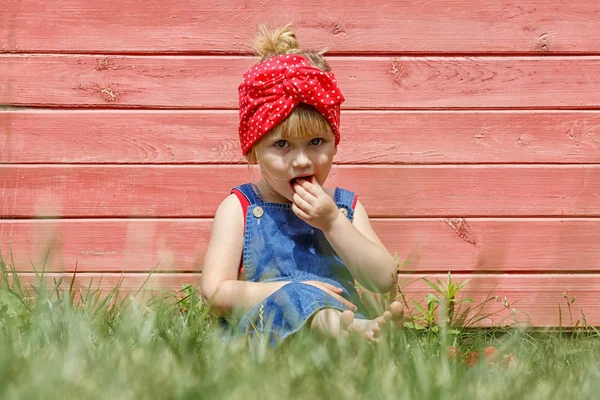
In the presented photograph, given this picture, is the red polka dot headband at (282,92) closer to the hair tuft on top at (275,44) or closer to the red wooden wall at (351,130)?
the hair tuft on top at (275,44)

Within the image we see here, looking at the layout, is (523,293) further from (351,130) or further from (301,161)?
(301,161)

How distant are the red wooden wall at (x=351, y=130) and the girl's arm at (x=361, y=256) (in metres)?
0.60

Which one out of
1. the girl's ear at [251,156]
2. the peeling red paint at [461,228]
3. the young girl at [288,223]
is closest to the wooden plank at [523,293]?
the peeling red paint at [461,228]

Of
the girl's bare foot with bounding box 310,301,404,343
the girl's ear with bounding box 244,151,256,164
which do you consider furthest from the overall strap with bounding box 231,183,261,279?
the girl's bare foot with bounding box 310,301,404,343

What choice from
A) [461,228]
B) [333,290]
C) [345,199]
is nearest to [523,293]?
[461,228]

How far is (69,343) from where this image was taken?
1.87 meters

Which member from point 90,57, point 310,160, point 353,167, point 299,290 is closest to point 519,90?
point 353,167

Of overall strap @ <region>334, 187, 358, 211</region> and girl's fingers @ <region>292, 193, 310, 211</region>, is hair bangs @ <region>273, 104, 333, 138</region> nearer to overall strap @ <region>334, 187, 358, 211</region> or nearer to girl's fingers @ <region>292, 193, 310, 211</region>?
girl's fingers @ <region>292, 193, 310, 211</region>

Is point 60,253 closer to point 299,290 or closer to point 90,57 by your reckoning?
point 90,57

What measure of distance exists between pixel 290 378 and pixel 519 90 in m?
2.14

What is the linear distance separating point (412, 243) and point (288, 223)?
2.41 feet

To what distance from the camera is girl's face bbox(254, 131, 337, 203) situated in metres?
2.71

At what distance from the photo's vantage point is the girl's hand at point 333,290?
103 inches

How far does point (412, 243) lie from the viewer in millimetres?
3414
